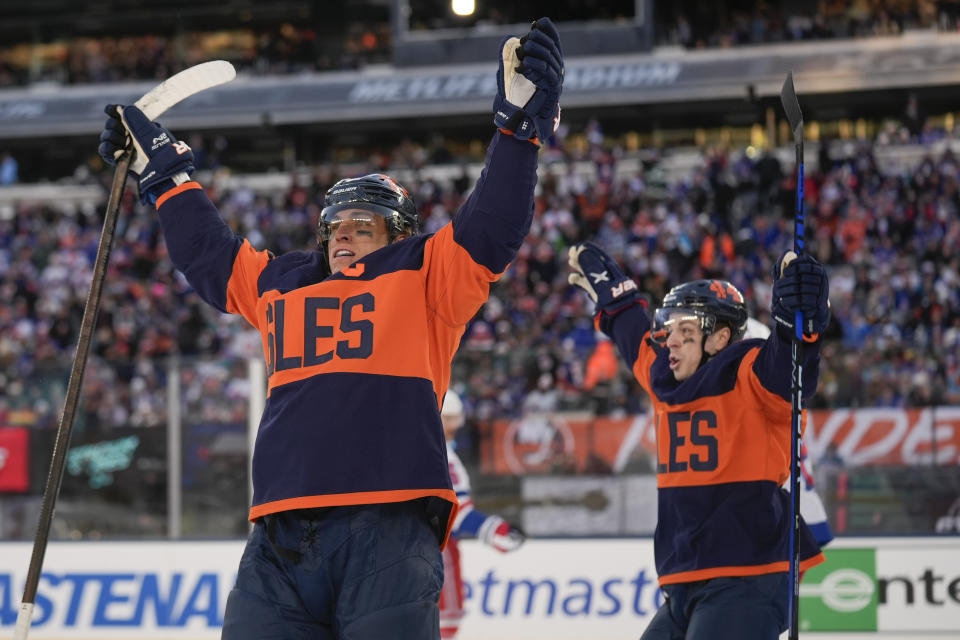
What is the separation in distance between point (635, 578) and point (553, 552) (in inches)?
19.9

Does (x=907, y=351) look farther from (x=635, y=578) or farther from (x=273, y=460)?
(x=273, y=460)

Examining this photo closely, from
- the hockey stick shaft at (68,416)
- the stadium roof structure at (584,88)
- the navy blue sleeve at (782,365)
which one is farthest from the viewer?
the stadium roof structure at (584,88)

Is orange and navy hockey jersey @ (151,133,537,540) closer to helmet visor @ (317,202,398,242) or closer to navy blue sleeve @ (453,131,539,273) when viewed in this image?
navy blue sleeve @ (453,131,539,273)

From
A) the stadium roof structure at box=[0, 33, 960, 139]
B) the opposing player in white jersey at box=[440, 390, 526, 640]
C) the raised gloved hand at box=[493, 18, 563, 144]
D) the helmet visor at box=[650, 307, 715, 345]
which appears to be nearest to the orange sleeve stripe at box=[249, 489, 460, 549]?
the raised gloved hand at box=[493, 18, 563, 144]

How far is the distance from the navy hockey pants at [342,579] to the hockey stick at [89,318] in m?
0.88

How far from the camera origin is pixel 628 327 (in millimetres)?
4586

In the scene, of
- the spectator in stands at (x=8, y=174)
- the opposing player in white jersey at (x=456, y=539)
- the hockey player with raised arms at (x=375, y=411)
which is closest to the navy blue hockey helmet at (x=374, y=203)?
the hockey player with raised arms at (x=375, y=411)

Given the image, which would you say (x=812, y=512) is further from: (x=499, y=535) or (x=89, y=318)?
(x=89, y=318)

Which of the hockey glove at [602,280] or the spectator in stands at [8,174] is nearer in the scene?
the hockey glove at [602,280]

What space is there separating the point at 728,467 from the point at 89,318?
73.3 inches

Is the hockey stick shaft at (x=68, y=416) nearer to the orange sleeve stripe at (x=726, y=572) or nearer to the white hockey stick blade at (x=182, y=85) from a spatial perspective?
the white hockey stick blade at (x=182, y=85)

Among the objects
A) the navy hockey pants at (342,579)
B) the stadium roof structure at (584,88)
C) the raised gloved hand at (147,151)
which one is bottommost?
the navy hockey pants at (342,579)

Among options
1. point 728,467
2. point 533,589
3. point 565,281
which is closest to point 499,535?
point 533,589

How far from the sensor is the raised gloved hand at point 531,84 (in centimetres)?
276
